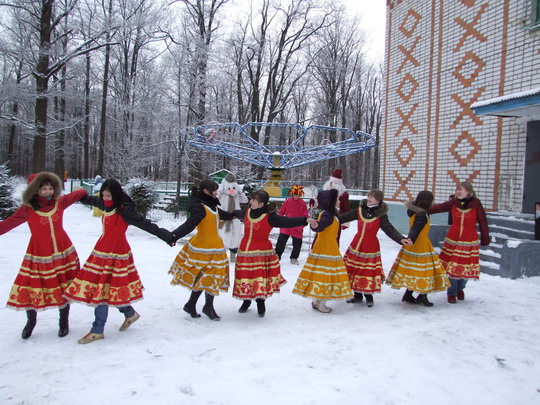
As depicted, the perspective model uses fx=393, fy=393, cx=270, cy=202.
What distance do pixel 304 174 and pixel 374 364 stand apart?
34.1 metres

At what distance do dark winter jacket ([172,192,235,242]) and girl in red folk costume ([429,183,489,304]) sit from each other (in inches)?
118

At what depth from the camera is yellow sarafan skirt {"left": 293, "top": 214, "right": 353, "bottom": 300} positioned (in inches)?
182

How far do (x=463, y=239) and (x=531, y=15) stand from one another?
5.48 m

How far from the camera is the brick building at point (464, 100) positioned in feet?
25.6

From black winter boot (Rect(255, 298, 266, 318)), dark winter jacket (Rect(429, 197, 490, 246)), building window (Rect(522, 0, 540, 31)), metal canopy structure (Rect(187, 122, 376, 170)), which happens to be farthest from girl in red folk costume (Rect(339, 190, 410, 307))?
metal canopy structure (Rect(187, 122, 376, 170))

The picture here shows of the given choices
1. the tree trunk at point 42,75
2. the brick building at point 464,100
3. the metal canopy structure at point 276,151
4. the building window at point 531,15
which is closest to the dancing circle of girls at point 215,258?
the brick building at point 464,100

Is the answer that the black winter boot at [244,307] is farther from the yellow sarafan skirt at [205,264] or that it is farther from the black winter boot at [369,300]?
the black winter boot at [369,300]

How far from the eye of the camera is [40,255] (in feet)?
11.8

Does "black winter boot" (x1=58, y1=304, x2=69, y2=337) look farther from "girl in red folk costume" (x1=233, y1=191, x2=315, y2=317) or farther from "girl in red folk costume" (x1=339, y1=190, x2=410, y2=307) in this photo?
"girl in red folk costume" (x1=339, y1=190, x2=410, y2=307)

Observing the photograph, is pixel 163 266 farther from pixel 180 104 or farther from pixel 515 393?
pixel 180 104

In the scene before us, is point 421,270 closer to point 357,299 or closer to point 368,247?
point 368,247

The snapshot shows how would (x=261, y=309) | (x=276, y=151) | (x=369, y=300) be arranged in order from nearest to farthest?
1. (x=261, y=309)
2. (x=369, y=300)
3. (x=276, y=151)

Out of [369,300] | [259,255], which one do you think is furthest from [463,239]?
[259,255]

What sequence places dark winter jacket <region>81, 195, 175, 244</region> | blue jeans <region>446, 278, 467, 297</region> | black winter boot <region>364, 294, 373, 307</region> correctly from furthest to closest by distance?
blue jeans <region>446, 278, 467, 297</region>, black winter boot <region>364, 294, 373, 307</region>, dark winter jacket <region>81, 195, 175, 244</region>
